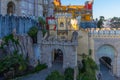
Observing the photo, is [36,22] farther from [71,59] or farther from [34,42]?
[71,59]

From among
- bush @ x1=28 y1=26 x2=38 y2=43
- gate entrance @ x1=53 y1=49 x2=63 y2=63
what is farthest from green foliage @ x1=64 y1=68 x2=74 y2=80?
bush @ x1=28 y1=26 x2=38 y2=43

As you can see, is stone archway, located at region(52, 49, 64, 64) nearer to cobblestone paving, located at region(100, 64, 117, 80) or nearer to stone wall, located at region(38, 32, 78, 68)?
stone wall, located at region(38, 32, 78, 68)

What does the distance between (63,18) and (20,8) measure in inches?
270

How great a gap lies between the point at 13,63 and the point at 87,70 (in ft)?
29.8

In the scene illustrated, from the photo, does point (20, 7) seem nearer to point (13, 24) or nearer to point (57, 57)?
point (13, 24)

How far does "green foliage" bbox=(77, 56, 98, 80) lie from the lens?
35519mm

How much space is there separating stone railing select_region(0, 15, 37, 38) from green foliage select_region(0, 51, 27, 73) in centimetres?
542

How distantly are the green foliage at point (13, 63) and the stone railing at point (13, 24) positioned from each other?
5420 mm

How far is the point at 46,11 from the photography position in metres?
56.7

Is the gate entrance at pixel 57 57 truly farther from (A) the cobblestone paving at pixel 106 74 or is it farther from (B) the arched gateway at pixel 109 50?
(A) the cobblestone paving at pixel 106 74

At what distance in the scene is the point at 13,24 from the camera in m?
41.7

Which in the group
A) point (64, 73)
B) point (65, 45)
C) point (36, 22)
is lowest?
point (64, 73)

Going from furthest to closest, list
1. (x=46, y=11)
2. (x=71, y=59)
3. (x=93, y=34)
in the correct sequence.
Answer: (x=46, y=11) → (x=93, y=34) → (x=71, y=59)

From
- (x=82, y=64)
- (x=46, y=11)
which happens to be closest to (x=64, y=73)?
(x=82, y=64)
